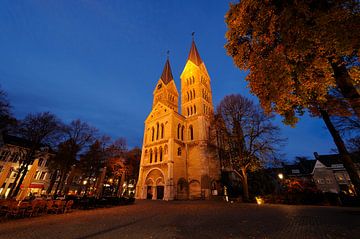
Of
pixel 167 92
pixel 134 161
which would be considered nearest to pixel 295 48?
pixel 167 92

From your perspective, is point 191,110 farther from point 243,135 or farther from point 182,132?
point 243,135

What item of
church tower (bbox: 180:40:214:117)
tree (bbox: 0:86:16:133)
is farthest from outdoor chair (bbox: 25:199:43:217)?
church tower (bbox: 180:40:214:117)

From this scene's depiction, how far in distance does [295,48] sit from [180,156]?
25445 millimetres

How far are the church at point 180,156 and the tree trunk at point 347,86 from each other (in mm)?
20383

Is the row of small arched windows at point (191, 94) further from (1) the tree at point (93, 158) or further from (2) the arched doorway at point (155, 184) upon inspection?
(1) the tree at point (93, 158)

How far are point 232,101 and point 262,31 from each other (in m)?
15.5

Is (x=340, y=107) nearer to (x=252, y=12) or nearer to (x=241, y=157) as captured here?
(x=252, y=12)

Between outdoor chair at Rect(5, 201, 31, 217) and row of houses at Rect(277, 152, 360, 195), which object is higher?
row of houses at Rect(277, 152, 360, 195)

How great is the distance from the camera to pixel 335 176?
33.3 metres

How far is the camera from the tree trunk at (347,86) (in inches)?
206

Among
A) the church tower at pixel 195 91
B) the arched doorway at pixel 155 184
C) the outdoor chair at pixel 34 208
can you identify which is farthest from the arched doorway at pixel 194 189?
the outdoor chair at pixel 34 208

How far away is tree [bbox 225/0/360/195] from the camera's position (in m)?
4.85

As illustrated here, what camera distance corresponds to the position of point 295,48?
18.0 feet

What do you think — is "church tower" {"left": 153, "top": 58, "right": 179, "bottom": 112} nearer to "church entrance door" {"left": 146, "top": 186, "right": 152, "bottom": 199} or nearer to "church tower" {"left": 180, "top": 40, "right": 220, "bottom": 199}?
"church tower" {"left": 180, "top": 40, "right": 220, "bottom": 199}
